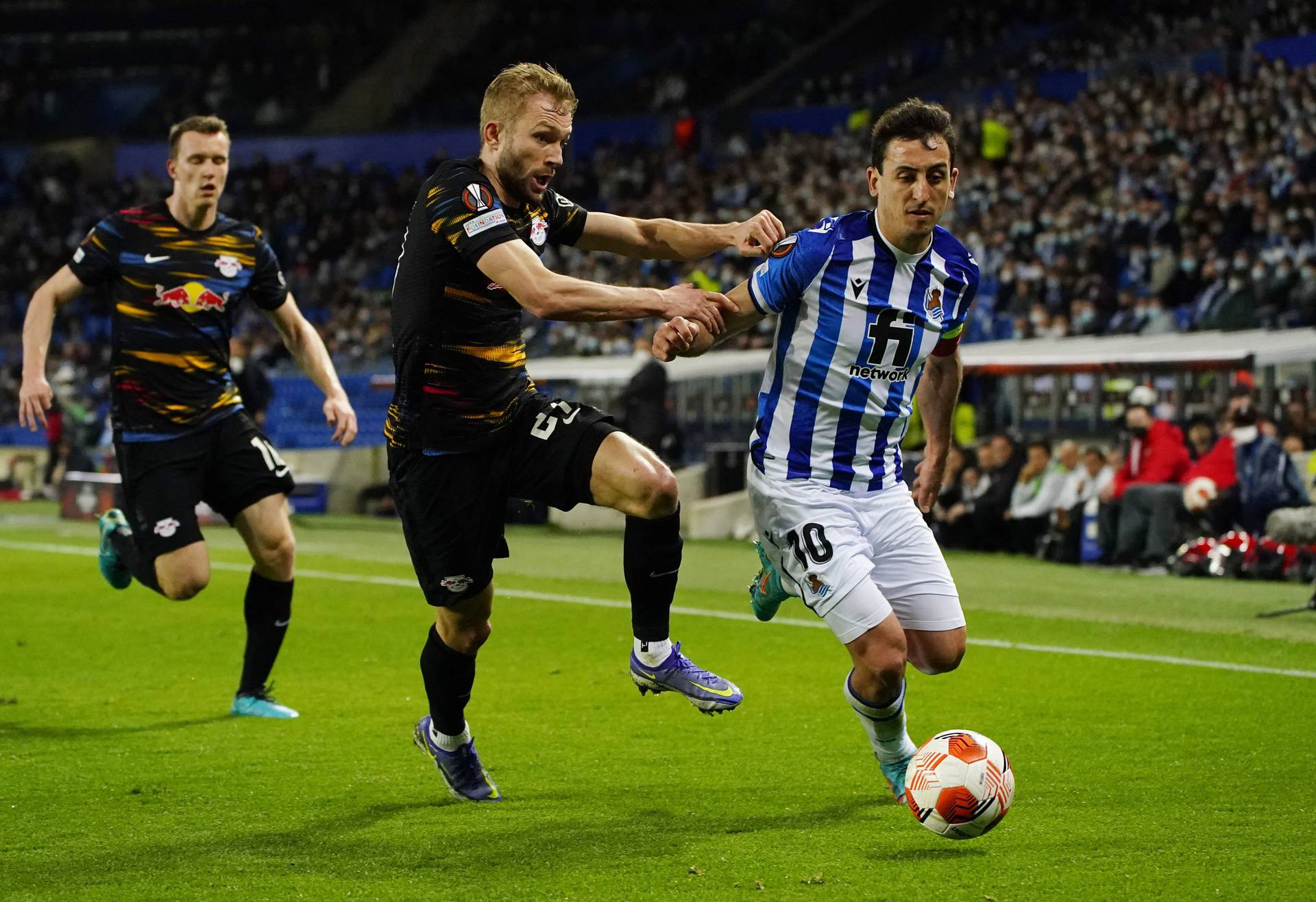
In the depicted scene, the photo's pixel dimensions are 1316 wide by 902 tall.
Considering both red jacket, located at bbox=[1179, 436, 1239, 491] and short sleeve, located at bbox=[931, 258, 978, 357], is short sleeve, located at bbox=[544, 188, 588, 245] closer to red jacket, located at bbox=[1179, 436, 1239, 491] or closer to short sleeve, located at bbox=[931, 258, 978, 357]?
short sleeve, located at bbox=[931, 258, 978, 357]

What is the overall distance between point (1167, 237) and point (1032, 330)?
7.72 ft

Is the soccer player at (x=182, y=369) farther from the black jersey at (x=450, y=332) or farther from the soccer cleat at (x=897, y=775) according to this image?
the soccer cleat at (x=897, y=775)

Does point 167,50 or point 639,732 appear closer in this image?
point 639,732

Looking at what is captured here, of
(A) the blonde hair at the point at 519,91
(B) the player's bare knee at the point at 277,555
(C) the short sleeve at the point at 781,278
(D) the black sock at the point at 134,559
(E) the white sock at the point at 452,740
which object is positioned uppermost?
(A) the blonde hair at the point at 519,91

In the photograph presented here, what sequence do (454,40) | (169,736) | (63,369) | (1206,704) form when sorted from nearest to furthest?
(169,736) < (1206,704) < (63,369) < (454,40)

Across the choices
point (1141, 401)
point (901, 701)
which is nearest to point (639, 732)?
point (901, 701)

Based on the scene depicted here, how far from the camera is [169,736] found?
6.81 meters

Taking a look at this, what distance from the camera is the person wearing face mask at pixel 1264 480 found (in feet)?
43.7

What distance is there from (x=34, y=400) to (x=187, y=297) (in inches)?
31.5

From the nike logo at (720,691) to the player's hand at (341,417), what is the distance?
2142 millimetres

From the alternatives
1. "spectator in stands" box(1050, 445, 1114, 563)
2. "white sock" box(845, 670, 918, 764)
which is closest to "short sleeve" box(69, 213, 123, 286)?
"white sock" box(845, 670, 918, 764)

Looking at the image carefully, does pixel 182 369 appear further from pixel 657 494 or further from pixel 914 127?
pixel 914 127

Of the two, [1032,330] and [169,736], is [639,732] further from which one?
[1032,330]

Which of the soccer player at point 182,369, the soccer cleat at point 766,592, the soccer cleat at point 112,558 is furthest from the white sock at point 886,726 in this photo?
the soccer cleat at point 112,558
